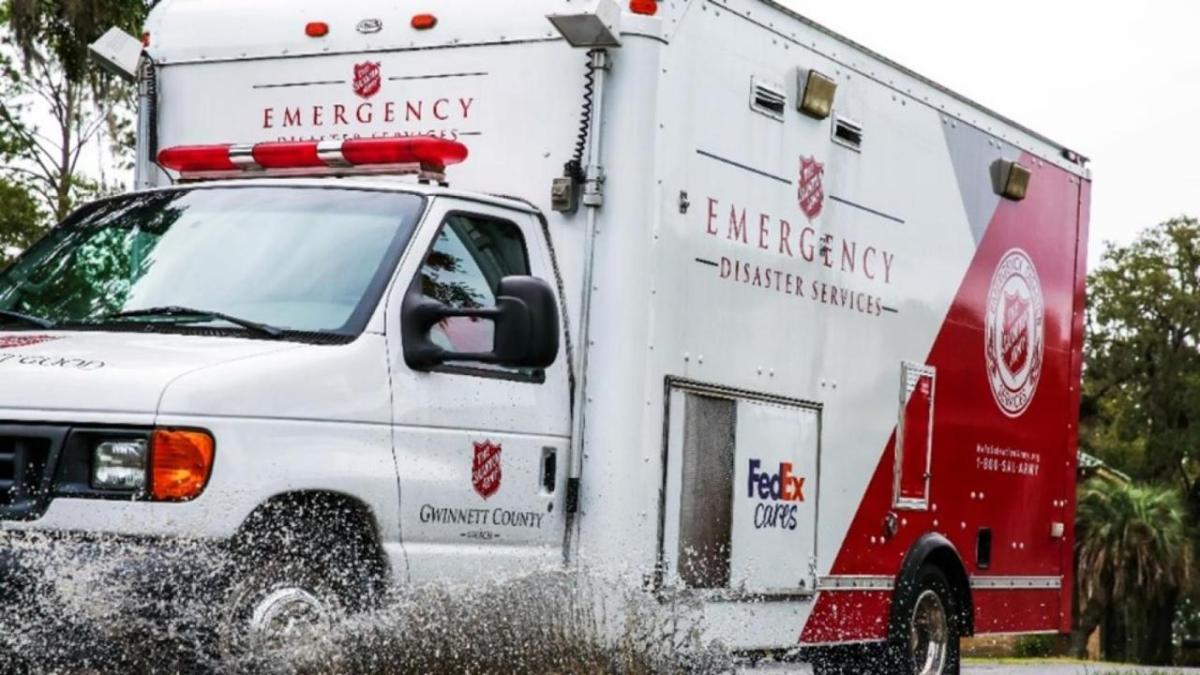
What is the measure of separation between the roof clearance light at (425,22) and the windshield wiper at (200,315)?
209cm

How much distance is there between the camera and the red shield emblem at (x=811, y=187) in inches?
388

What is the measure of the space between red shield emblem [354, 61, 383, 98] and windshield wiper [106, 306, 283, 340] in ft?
6.45

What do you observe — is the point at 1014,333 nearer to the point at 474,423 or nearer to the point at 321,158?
the point at 321,158

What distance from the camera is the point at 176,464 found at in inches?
255

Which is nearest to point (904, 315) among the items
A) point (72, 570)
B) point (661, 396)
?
point (661, 396)

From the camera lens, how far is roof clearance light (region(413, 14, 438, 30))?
351 inches

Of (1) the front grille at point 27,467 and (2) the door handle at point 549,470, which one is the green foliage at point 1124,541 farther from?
(1) the front grille at point 27,467

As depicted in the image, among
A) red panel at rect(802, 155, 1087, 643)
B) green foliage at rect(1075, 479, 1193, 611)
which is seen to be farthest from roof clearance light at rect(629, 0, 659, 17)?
green foliage at rect(1075, 479, 1193, 611)

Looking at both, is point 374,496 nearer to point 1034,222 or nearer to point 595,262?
point 595,262

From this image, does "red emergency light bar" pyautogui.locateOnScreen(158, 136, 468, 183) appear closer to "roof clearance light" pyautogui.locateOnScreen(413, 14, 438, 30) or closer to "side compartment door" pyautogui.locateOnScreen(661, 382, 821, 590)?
"roof clearance light" pyautogui.locateOnScreen(413, 14, 438, 30)

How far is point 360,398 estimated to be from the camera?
7.11m

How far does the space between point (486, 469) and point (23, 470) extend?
5.88 feet

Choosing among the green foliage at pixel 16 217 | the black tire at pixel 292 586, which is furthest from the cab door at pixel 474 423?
the green foliage at pixel 16 217

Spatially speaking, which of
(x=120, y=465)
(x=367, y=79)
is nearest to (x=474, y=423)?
(x=120, y=465)
